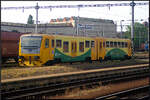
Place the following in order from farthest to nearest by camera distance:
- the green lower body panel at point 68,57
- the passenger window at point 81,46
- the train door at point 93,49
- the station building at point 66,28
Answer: the station building at point 66,28, the train door at point 93,49, the passenger window at point 81,46, the green lower body panel at point 68,57

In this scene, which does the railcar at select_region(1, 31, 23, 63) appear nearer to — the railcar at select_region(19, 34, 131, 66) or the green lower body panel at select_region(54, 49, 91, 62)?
the railcar at select_region(19, 34, 131, 66)

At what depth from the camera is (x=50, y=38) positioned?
1778cm

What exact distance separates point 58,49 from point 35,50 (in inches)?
87.8

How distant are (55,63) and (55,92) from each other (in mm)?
8401

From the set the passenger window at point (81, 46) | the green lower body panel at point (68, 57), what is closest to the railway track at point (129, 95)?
the green lower body panel at point (68, 57)

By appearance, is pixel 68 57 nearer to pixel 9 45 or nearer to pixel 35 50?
pixel 35 50

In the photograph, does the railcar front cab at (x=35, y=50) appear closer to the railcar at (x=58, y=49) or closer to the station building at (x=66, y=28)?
the railcar at (x=58, y=49)

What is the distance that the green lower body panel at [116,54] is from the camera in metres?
24.3

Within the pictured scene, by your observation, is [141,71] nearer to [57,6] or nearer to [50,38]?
[50,38]

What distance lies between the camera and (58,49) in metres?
18.4

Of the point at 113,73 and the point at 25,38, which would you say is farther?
the point at 25,38

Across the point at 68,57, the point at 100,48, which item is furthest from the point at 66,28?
the point at 68,57

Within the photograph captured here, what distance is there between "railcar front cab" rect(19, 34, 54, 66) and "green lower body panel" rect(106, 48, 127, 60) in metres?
8.76

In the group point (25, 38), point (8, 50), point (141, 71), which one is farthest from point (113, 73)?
point (8, 50)
